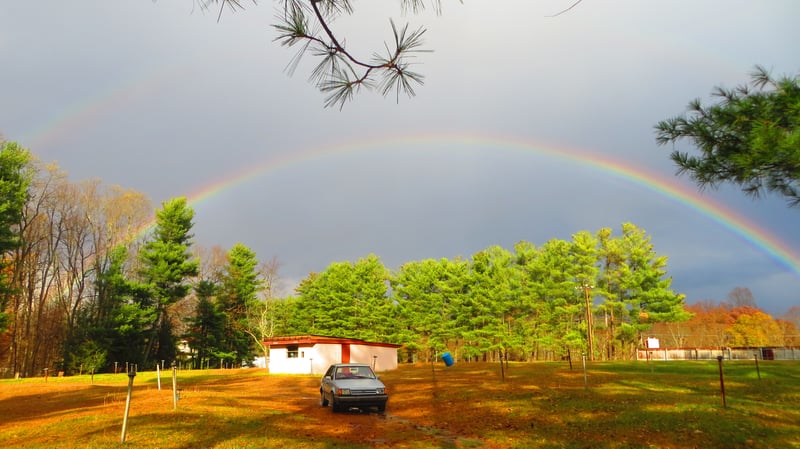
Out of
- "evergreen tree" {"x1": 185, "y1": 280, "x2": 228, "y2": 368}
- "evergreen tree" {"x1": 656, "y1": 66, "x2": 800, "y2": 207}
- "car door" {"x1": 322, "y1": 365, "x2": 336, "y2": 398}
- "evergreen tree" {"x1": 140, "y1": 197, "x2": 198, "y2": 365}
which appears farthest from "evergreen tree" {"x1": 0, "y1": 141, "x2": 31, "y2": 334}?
"evergreen tree" {"x1": 656, "y1": 66, "x2": 800, "y2": 207}

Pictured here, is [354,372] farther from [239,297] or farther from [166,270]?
[239,297]

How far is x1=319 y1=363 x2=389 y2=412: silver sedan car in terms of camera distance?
1638 centimetres

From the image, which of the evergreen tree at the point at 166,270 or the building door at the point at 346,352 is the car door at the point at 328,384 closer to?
the building door at the point at 346,352

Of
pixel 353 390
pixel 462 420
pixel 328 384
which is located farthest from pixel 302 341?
pixel 462 420

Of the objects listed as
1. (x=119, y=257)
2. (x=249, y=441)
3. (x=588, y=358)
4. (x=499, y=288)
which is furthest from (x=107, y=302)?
(x=588, y=358)

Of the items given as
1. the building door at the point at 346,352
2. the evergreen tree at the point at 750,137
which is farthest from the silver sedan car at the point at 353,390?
the building door at the point at 346,352

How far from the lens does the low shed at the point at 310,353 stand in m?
42.6

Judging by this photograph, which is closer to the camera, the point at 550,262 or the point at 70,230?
the point at 70,230

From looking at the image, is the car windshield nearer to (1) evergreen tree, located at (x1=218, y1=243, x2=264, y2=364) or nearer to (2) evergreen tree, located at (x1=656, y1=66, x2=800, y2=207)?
(2) evergreen tree, located at (x1=656, y1=66, x2=800, y2=207)

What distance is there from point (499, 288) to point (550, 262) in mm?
7458

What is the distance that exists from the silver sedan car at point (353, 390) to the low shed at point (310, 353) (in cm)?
2365

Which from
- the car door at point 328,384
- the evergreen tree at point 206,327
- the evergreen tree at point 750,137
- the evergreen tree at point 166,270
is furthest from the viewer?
the evergreen tree at point 206,327

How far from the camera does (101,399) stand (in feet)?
74.4

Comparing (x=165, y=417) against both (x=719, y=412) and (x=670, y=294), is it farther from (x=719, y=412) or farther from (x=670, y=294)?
(x=670, y=294)
